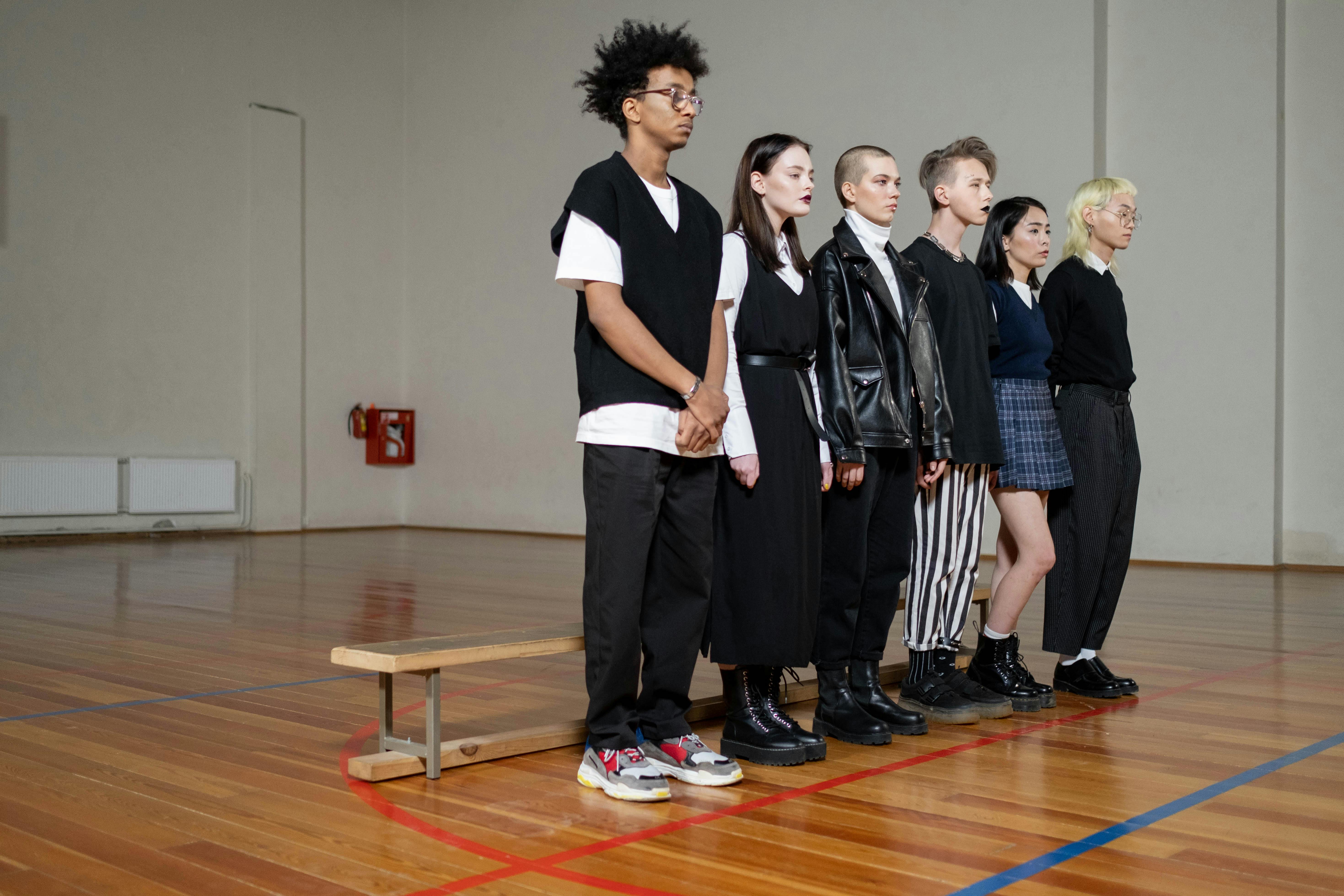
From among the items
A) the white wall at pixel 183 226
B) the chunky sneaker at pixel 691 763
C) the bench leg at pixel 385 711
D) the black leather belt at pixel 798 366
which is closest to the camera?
the chunky sneaker at pixel 691 763

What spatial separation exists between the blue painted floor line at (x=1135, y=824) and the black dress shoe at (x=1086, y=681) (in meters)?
0.63

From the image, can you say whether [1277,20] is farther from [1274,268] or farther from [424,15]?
[424,15]

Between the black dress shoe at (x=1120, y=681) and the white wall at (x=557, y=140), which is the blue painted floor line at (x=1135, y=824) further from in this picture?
the white wall at (x=557, y=140)

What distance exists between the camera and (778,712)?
2689mm

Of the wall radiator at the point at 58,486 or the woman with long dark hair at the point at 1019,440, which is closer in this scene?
the woman with long dark hair at the point at 1019,440

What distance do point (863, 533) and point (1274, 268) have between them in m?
5.64

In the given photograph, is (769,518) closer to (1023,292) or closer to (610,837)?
(610,837)

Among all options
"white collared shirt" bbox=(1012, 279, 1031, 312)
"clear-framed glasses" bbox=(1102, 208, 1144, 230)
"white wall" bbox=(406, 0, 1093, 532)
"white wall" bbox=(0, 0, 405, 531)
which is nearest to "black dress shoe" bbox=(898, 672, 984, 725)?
"white collared shirt" bbox=(1012, 279, 1031, 312)

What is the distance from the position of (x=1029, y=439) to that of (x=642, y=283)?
1479 mm

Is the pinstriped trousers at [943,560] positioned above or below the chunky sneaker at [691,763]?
above

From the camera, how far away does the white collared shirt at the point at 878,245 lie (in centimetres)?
296

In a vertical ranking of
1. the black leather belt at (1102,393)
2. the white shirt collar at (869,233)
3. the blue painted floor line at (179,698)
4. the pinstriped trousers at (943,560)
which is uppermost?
the white shirt collar at (869,233)

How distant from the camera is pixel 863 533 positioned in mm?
2906

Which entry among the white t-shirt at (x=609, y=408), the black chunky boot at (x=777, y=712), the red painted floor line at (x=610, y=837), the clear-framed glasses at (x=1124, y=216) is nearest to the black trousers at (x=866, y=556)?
the black chunky boot at (x=777, y=712)
